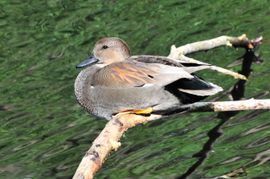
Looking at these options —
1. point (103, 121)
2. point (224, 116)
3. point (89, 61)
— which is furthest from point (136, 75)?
point (103, 121)

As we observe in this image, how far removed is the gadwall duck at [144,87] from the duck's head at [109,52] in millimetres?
394

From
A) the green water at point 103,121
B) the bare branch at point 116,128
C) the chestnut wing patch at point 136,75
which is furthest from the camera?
the green water at point 103,121

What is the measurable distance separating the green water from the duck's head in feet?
3.51

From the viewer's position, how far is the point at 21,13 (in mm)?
14078

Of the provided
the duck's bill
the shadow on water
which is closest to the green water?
the shadow on water

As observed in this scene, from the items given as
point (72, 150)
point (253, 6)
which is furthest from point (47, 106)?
point (253, 6)

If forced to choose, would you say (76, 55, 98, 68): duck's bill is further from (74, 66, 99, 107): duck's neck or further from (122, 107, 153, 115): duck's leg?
(122, 107, 153, 115): duck's leg

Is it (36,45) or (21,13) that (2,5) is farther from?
(36,45)

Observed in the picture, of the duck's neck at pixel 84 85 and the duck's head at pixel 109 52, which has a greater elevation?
the duck's head at pixel 109 52

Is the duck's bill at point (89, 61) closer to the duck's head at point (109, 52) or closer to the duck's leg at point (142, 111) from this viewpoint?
the duck's head at point (109, 52)

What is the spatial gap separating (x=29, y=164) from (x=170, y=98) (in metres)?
2.31

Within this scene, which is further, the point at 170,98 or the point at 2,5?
the point at 2,5

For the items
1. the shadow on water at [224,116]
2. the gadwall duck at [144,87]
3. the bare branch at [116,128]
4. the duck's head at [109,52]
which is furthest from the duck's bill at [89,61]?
the shadow on water at [224,116]

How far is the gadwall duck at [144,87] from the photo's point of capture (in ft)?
20.2
